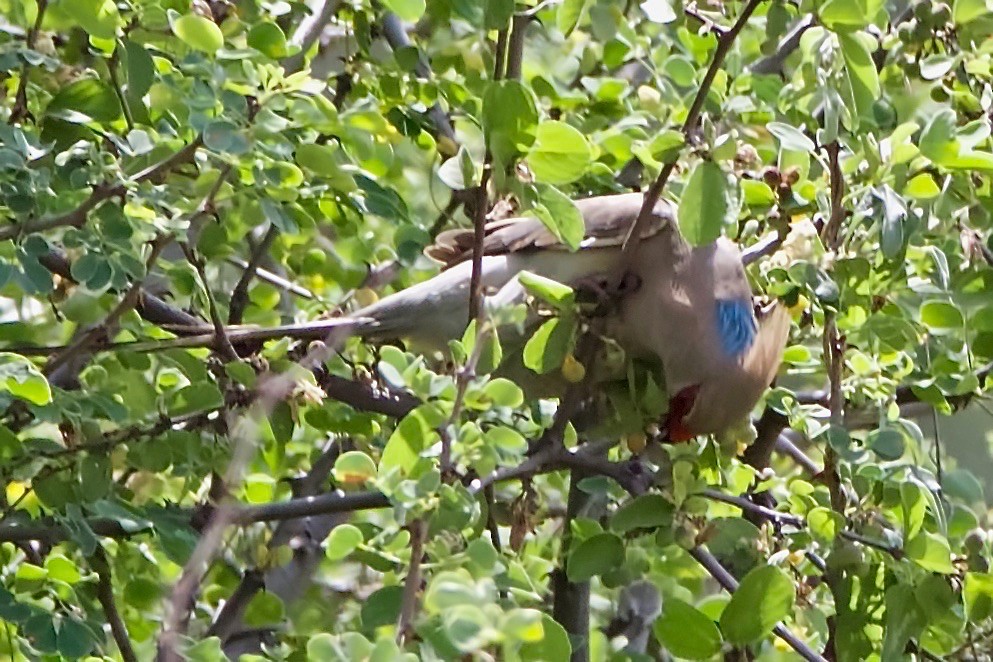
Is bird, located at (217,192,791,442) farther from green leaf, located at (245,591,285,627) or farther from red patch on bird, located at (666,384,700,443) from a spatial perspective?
green leaf, located at (245,591,285,627)

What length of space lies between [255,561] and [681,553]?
1.93 feet

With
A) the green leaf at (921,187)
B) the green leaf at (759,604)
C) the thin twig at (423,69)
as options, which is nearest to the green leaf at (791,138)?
the green leaf at (921,187)

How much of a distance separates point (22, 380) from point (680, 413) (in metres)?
0.96

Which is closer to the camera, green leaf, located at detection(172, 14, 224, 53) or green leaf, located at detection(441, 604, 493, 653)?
green leaf, located at detection(441, 604, 493, 653)

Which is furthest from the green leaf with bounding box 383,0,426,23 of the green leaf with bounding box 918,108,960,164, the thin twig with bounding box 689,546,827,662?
the thin twig with bounding box 689,546,827,662

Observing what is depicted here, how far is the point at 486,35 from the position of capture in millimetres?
2006

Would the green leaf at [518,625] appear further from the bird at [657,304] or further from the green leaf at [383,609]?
the bird at [657,304]

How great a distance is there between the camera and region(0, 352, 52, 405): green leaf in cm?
129

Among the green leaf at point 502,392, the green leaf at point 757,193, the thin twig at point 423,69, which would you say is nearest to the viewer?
the green leaf at point 502,392

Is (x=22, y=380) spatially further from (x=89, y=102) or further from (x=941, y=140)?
(x=941, y=140)

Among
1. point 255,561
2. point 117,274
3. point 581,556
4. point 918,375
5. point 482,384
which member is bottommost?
point 255,561

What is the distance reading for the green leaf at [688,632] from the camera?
1.31 metres

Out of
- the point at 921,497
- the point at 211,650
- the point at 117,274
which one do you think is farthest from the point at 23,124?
the point at 921,497

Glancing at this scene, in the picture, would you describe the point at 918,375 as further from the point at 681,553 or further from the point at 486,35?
the point at 486,35
